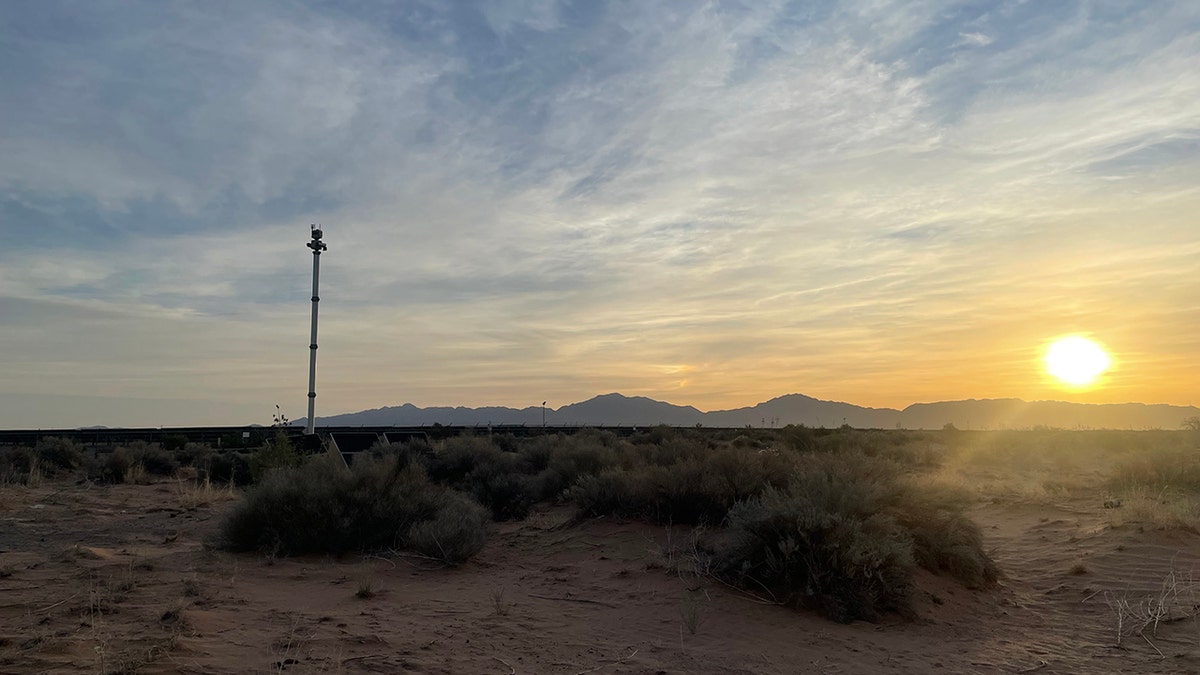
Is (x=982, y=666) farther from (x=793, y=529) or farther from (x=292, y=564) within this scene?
(x=292, y=564)

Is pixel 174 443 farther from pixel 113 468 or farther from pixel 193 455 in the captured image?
pixel 113 468

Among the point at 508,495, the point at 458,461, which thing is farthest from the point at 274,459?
the point at 508,495

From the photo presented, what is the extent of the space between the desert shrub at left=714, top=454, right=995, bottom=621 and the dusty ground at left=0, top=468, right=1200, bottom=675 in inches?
11.8

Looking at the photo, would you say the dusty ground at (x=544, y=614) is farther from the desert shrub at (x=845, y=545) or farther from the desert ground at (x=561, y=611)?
the desert shrub at (x=845, y=545)

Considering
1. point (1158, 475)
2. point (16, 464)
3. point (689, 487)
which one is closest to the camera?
point (689, 487)

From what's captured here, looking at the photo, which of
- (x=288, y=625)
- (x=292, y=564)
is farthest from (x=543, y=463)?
(x=288, y=625)

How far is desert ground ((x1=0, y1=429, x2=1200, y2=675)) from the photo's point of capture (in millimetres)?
6649

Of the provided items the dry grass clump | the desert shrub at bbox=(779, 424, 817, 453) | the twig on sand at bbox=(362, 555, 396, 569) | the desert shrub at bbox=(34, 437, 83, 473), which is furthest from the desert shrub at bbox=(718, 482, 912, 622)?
the desert shrub at bbox=(779, 424, 817, 453)

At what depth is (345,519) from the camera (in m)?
11.7

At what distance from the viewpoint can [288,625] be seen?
7.35 metres

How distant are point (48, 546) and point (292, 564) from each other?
3.79 m

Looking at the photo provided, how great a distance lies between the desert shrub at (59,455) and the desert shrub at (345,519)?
15011 millimetres

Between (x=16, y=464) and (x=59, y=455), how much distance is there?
70.1 inches

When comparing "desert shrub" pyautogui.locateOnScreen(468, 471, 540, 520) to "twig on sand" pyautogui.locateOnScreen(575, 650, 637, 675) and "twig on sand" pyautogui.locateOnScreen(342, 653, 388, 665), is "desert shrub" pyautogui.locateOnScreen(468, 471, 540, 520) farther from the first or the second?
"twig on sand" pyautogui.locateOnScreen(342, 653, 388, 665)
